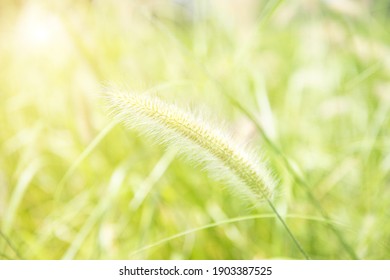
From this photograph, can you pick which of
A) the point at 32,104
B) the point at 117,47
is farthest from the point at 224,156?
the point at 32,104

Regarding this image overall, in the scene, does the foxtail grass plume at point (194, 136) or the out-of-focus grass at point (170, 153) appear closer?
the foxtail grass plume at point (194, 136)

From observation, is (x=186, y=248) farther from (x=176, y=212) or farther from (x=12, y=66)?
(x=12, y=66)

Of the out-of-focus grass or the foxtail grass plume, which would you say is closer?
the foxtail grass plume

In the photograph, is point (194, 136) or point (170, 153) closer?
point (194, 136)
